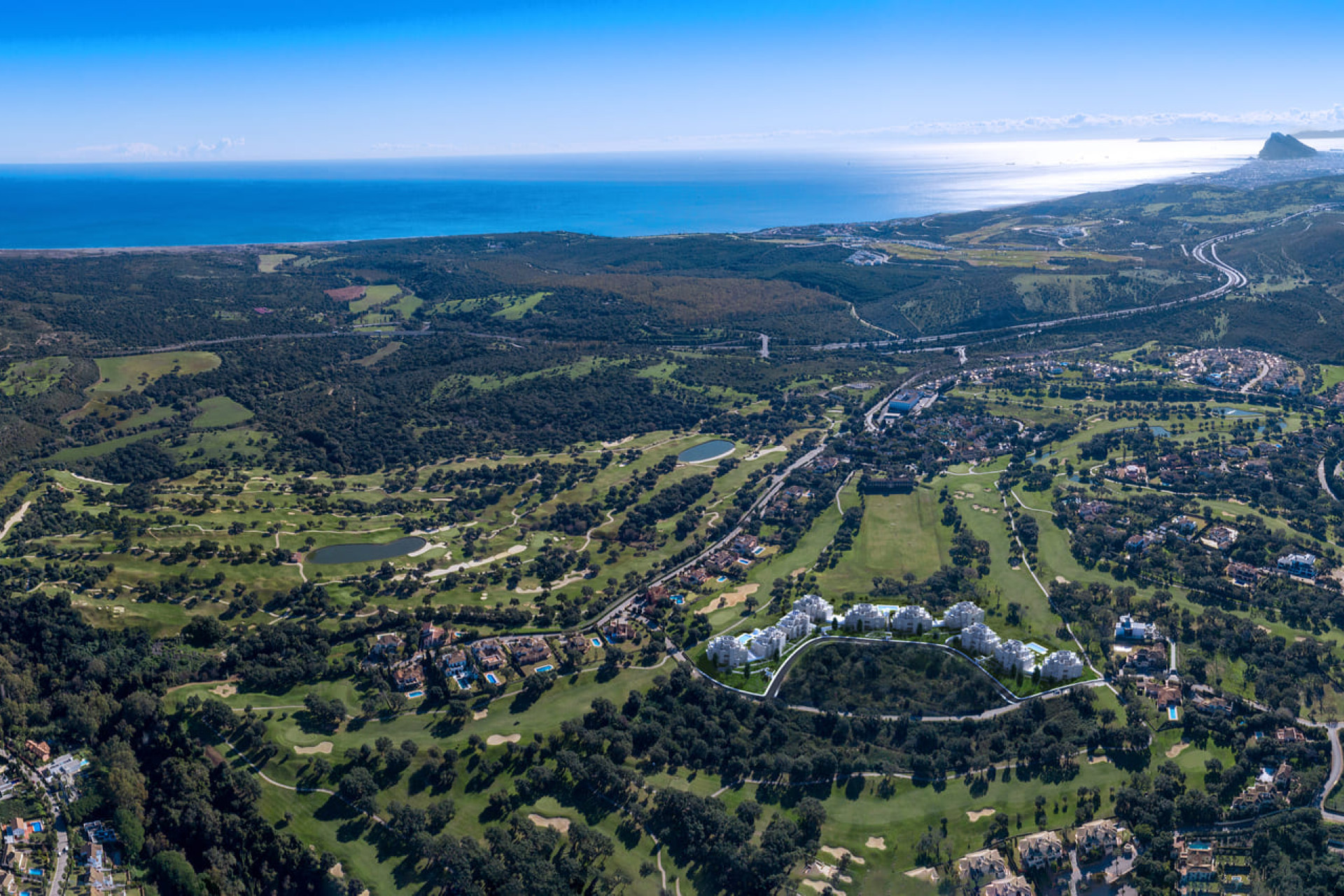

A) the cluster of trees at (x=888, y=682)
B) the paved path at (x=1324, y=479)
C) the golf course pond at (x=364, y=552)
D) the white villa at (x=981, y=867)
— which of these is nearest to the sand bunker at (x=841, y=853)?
the white villa at (x=981, y=867)

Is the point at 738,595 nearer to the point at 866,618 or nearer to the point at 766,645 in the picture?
the point at 766,645

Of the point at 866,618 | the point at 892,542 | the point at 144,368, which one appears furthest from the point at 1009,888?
the point at 144,368

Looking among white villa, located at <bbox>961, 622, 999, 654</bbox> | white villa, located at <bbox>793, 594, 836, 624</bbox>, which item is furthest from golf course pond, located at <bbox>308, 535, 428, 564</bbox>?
white villa, located at <bbox>961, 622, 999, 654</bbox>

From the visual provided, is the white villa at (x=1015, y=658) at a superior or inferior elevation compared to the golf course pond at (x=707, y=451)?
inferior

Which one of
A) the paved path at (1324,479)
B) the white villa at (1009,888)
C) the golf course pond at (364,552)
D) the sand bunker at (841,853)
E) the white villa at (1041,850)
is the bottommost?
the sand bunker at (841,853)

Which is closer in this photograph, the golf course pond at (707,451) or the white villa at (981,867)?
the white villa at (981,867)

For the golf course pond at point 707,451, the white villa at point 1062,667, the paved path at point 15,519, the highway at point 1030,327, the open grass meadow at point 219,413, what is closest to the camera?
the white villa at point 1062,667

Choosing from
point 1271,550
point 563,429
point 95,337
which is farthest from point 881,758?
point 95,337

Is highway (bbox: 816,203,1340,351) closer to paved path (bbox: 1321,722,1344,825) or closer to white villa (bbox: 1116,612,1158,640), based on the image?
white villa (bbox: 1116,612,1158,640)

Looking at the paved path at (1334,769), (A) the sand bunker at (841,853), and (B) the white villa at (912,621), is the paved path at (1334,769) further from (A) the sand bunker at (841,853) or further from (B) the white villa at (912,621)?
(A) the sand bunker at (841,853)
